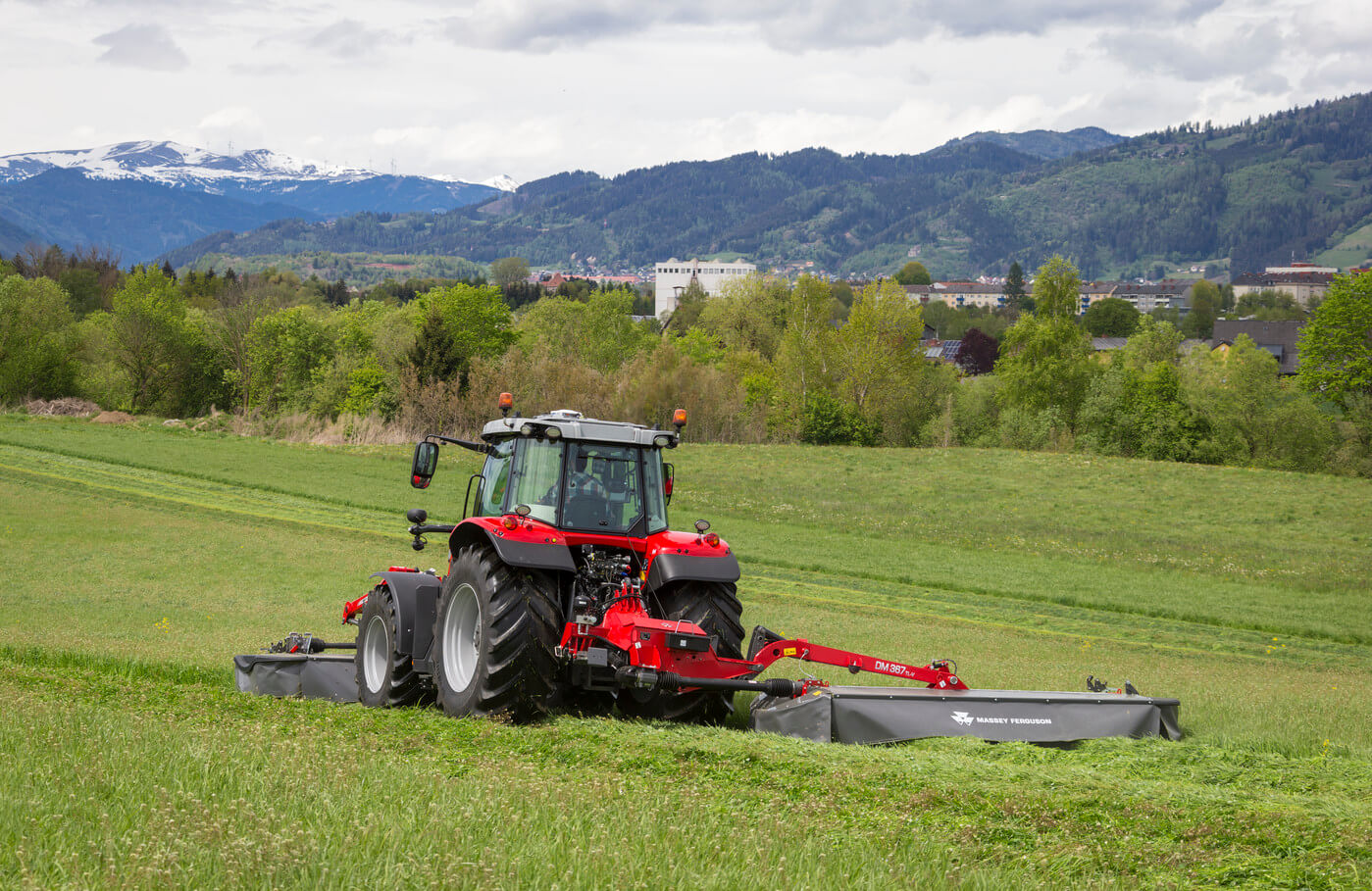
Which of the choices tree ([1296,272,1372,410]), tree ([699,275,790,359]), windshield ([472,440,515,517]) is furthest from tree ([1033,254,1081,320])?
windshield ([472,440,515,517])

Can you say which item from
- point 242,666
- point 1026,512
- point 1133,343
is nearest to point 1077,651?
point 242,666

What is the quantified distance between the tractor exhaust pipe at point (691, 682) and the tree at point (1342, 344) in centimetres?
6839

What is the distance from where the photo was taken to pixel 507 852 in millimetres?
4395

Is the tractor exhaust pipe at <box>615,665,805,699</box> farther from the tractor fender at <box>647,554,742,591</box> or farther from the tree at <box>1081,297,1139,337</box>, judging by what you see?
the tree at <box>1081,297,1139,337</box>

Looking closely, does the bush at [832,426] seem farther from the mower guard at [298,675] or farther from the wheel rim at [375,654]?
the wheel rim at [375,654]

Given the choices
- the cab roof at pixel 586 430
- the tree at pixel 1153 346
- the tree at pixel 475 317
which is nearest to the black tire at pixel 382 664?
the cab roof at pixel 586 430

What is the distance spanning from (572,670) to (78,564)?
1489cm

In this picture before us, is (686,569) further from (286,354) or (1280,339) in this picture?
(1280,339)

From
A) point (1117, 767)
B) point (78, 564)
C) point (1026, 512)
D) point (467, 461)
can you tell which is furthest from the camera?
point (467, 461)

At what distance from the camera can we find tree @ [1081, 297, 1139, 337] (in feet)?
465

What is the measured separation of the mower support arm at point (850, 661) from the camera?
907 centimetres

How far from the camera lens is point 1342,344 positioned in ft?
219

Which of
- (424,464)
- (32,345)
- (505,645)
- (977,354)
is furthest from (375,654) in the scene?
(977,354)

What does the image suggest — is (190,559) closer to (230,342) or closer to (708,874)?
Result: (708,874)
